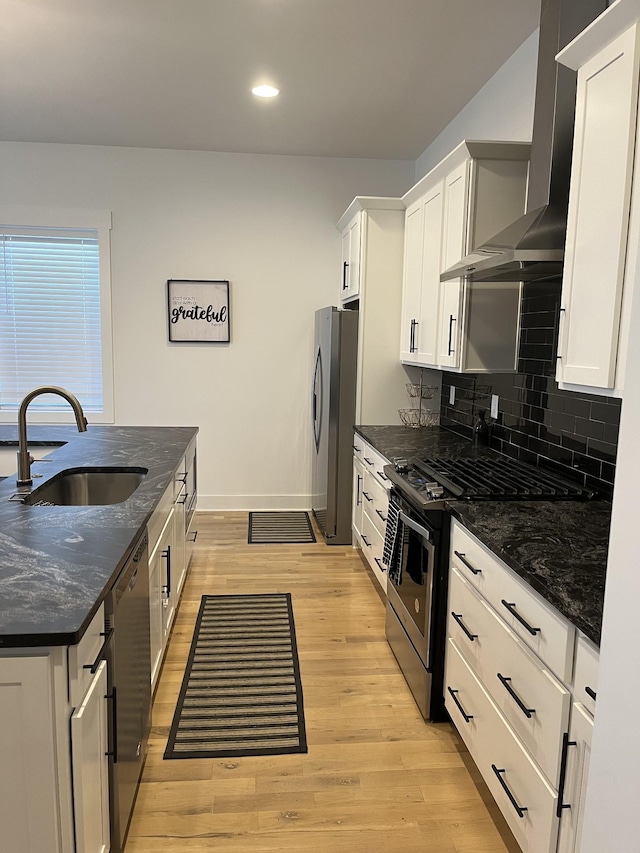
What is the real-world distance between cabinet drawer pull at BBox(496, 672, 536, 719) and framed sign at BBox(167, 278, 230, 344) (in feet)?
13.0

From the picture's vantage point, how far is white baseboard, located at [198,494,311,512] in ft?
18.0

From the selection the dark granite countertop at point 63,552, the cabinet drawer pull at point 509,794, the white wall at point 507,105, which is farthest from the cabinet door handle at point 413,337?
the cabinet drawer pull at point 509,794

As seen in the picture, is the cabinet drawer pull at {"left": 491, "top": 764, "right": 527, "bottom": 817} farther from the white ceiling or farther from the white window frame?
the white window frame

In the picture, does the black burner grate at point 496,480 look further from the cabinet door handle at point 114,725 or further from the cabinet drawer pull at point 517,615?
the cabinet door handle at point 114,725

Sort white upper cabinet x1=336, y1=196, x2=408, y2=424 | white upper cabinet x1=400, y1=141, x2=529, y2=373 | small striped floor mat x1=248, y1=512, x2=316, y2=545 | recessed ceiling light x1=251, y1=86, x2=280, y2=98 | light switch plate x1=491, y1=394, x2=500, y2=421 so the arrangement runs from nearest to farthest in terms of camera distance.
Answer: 1. white upper cabinet x1=400, y1=141, x2=529, y2=373
2. light switch plate x1=491, y1=394, x2=500, y2=421
3. recessed ceiling light x1=251, y1=86, x2=280, y2=98
4. white upper cabinet x1=336, y1=196, x2=408, y2=424
5. small striped floor mat x1=248, y1=512, x2=316, y2=545

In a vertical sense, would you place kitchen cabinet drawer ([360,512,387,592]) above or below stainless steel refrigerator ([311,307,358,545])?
below

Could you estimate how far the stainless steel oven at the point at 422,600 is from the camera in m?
2.38

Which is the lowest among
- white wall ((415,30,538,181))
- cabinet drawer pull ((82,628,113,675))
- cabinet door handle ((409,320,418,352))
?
cabinet drawer pull ((82,628,113,675))

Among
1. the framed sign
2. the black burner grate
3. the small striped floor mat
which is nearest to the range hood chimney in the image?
the black burner grate

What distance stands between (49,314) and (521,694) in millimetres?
4711

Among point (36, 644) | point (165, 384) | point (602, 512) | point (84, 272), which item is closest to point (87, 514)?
point (36, 644)

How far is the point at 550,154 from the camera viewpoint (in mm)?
2369

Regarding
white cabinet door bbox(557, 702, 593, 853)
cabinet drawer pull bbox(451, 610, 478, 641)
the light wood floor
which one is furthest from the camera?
cabinet drawer pull bbox(451, 610, 478, 641)

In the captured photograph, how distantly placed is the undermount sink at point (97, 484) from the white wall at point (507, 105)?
2.50m
